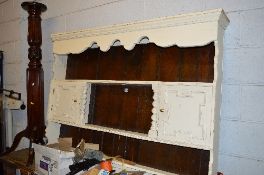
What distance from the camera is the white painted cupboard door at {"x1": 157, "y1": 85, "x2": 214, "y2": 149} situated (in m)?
1.22

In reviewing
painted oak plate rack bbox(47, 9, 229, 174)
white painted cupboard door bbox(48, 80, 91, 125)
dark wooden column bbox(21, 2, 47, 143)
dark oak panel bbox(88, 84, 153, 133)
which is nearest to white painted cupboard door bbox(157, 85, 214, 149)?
painted oak plate rack bbox(47, 9, 229, 174)

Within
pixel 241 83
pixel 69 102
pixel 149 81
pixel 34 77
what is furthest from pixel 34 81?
pixel 241 83

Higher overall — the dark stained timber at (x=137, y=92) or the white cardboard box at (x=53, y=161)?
the dark stained timber at (x=137, y=92)

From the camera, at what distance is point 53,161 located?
1.53m

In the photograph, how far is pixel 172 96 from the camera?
1332 mm

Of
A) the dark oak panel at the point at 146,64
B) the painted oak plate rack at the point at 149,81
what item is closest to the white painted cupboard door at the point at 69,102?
the painted oak plate rack at the point at 149,81

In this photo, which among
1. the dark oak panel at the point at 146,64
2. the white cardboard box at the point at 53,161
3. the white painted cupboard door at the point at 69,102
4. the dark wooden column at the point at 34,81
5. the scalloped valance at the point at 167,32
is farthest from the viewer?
the dark wooden column at the point at 34,81

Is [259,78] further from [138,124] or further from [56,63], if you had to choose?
[56,63]

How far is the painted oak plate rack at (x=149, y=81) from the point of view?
48.3 inches

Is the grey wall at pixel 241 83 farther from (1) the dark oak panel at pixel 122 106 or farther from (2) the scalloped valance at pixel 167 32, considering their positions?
(1) the dark oak panel at pixel 122 106

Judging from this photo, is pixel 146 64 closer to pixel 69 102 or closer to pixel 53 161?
pixel 69 102

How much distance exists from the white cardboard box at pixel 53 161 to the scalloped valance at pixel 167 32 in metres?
0.70

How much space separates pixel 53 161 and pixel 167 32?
1056 mm

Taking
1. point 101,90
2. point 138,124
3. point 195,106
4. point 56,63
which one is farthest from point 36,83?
point 195,106
